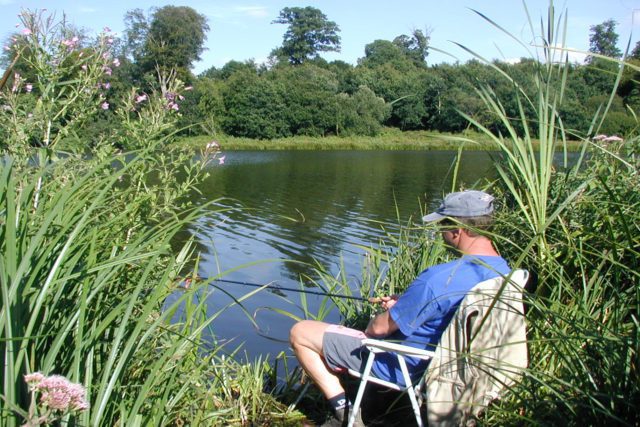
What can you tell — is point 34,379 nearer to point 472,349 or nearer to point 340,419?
point 472,349

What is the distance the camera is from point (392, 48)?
7500cm

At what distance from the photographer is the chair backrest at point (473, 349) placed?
244 cm

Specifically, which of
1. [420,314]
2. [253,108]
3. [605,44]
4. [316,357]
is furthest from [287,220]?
[253,108]

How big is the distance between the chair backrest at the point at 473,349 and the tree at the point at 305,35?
85263 millimetres

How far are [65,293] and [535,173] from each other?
2.25 m

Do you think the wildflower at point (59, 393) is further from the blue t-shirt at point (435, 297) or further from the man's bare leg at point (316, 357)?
the man's bare leg at point (316, 357)

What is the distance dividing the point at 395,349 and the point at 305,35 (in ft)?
287

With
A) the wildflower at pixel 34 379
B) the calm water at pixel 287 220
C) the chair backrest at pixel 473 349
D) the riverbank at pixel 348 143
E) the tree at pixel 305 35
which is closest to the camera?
the wildflower at pixel 34 379

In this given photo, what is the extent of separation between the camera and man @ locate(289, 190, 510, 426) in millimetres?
2652

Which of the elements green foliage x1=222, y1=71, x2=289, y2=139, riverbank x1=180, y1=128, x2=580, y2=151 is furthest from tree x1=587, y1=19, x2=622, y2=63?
green foliage x1=222, y1=71, x2=289, y2=139

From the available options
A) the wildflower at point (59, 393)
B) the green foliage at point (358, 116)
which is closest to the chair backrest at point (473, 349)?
the wildflower at point (59, 393)

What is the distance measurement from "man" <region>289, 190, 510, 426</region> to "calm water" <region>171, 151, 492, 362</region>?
316 mm

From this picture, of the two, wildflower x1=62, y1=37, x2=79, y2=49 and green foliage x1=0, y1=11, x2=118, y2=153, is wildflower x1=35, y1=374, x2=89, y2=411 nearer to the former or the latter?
green foliage x1=0, y1=11, x2=118, y2=153

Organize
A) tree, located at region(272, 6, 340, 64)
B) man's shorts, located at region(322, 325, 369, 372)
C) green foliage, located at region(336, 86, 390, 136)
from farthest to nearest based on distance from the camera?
tree, located at region(272, 6, 340, 64)
green foliage, located at region(336, 86, 390, 136)
man's shorts, located at region(322, 325, 369, 372)
